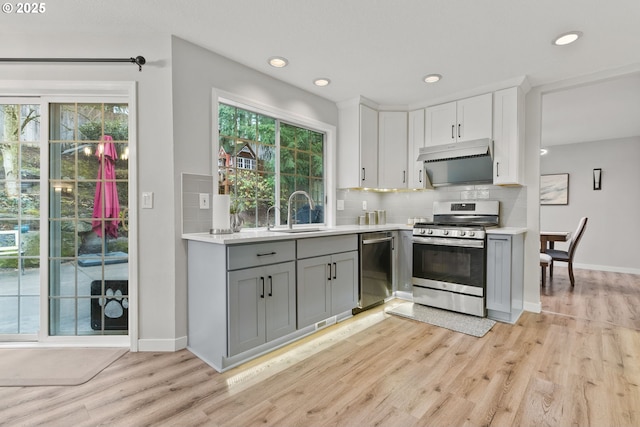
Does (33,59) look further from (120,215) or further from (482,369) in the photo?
(482,369)

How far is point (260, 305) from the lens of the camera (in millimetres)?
2250

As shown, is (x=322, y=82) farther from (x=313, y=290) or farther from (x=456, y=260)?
(x=456, y=260)

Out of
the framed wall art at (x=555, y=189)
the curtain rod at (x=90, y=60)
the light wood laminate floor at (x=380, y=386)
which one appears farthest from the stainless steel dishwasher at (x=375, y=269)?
the framed wall art at (x=555, y=189)

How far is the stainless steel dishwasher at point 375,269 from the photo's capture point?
10.5ft

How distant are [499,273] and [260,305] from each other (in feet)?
7.47

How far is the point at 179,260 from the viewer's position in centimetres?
242

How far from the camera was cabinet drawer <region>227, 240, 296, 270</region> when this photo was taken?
2.08 metres

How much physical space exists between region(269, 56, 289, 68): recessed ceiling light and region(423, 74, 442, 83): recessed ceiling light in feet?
4.61

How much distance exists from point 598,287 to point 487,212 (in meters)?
2.40

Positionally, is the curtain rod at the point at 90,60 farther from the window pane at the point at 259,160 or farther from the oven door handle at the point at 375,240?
the oven door handle at the point at 375,240

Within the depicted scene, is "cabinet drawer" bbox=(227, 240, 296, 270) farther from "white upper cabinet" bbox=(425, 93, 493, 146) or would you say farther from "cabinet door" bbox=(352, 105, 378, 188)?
"white upper cabinet" bbox=(425, 93, 493, 146)

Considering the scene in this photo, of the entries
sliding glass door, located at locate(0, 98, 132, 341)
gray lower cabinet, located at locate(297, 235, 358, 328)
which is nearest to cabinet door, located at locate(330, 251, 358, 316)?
gray lower cabinet, located at locate(297, 235, 358, 328)

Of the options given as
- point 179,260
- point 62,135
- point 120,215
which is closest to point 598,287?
point 179,260

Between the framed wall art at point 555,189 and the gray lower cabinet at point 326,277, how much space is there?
203 inches
